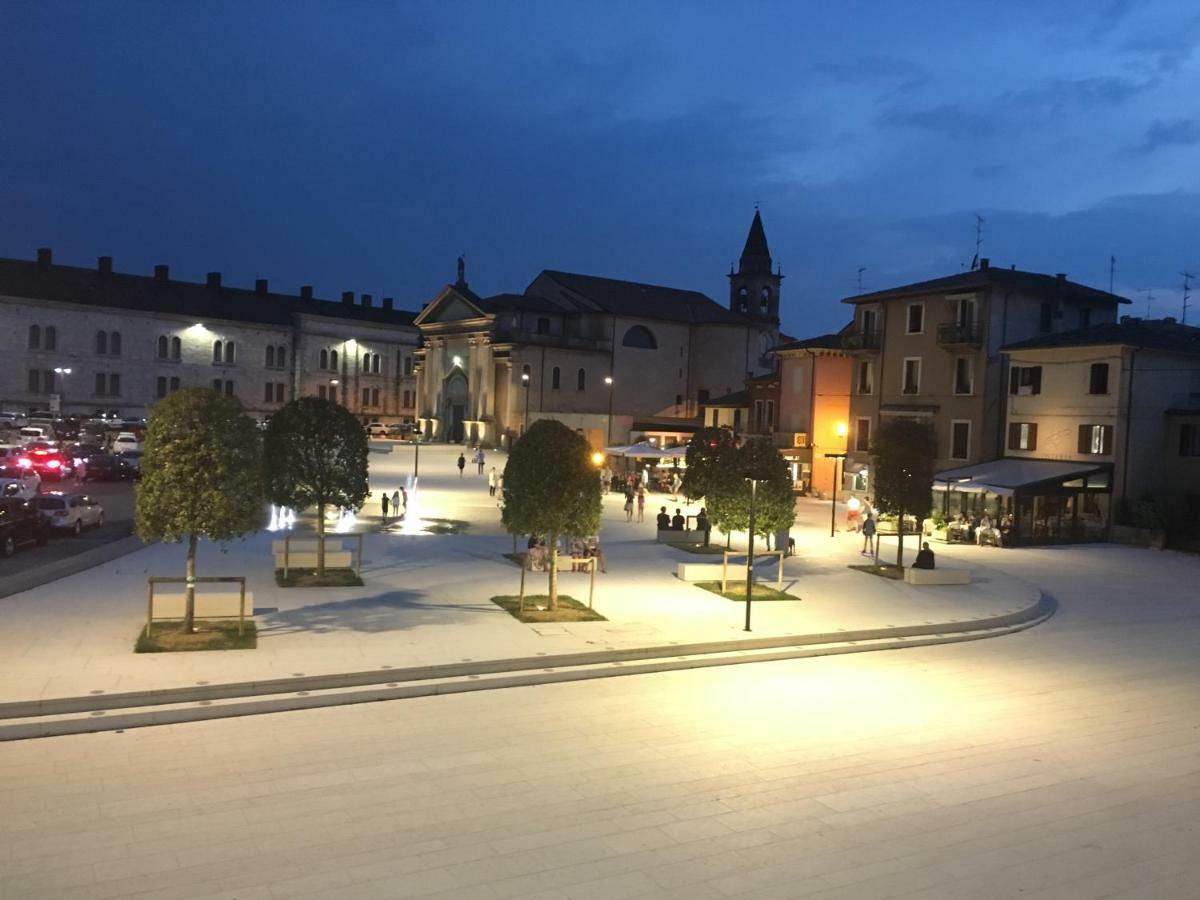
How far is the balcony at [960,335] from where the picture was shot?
43.4 meters

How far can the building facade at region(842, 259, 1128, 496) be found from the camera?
4359 cm

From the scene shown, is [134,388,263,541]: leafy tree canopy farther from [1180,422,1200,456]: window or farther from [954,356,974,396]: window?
[954,356,974,396]: window

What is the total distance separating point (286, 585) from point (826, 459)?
3692 cm

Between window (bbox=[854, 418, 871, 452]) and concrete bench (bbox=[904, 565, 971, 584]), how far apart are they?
24.9 meters

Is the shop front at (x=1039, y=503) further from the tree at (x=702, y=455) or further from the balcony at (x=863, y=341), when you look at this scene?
the balcony at (x=863, y=341)

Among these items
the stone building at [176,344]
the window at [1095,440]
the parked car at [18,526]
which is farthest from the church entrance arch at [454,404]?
the parked car at [18,526]

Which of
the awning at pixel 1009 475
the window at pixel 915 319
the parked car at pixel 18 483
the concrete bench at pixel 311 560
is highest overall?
the window at pixel 915 319

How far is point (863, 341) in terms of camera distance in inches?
1918

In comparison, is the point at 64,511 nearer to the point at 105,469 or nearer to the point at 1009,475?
the point at 105,469

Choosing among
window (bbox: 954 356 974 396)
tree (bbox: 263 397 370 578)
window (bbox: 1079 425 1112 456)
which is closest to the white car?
tree (bbox: 263 397 370 578)

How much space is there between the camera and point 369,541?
28.4 meters

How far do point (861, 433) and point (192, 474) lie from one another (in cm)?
3961

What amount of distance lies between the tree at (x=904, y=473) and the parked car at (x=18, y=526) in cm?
2209

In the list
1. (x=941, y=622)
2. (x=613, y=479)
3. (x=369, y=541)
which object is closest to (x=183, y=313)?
(x=613, y=479)
